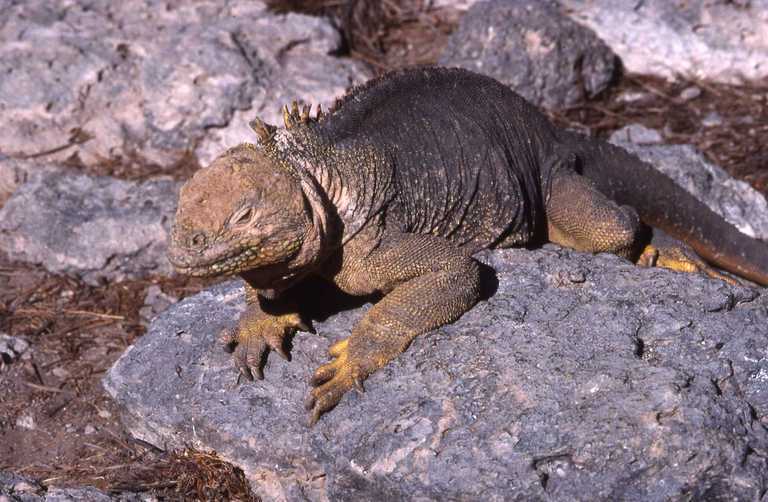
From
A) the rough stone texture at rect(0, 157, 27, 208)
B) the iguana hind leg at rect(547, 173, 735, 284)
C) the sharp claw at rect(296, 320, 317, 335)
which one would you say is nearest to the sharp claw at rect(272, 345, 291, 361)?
the sharp claw at rect(296, 320, 317, 335)

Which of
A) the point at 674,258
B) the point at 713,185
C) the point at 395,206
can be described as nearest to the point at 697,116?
the point at 713,185

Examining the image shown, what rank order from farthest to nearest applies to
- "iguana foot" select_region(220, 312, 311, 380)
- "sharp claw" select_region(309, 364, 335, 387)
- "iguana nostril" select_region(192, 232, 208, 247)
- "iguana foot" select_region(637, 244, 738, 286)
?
"iguana foot" select_region(637, 244, 738, 286), "iguana foot" select_region(220, 312, 311, 380), "sharp claw" select_region(309, 364, 335, 387), "iguana nostril" select_region(192, 232, 208, 247)

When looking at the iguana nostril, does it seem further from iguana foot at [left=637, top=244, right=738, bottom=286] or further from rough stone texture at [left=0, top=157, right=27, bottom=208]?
rough stone texture at [left=0, top=157, right=27, bottom=208]

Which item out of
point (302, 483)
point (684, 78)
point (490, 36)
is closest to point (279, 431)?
point (302, 483)

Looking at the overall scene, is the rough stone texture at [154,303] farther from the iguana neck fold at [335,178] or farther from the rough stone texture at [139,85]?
the iguana neck fold at [335,178]

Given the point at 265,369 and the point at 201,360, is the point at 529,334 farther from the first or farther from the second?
the point at 201,360

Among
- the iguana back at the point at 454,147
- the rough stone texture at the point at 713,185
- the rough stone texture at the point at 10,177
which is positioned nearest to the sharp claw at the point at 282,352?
the iguana back at the point at 454,147
